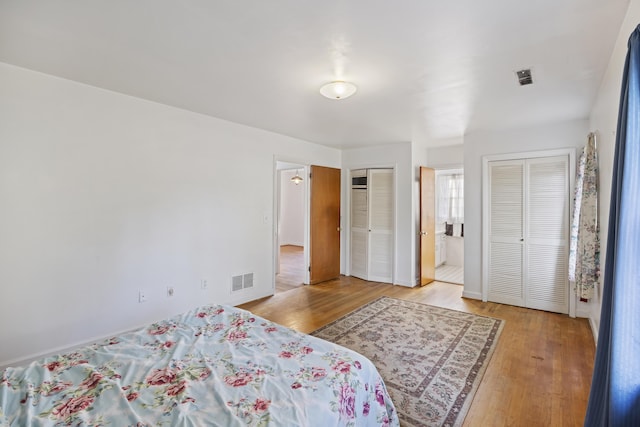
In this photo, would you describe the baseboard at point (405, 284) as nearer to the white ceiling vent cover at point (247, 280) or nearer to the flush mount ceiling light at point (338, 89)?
the white ceiling vent cover at point (247, 280)

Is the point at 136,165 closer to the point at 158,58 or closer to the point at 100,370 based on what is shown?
the point at 158,58

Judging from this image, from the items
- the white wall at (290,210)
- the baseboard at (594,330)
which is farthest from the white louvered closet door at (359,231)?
the white wall at (290,210)

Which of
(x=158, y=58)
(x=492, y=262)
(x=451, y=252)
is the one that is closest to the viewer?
(x=158, y=58)

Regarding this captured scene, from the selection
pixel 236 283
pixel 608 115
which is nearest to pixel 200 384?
pixel 236 283

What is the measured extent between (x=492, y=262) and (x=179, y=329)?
4.14 m

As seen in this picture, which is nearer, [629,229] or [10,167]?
[629,229]

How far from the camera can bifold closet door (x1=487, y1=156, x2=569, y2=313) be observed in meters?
3.83

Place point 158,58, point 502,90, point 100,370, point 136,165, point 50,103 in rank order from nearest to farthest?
1. point 100,370
2. point 158,58
3. point 50,103
4. point 502,90
5. point 136,165

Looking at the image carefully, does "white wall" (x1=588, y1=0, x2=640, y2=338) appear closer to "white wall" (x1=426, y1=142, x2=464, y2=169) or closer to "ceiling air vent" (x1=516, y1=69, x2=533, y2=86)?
"ceiling air vent" (x1=516, y1=69, x2=533, y2=86)

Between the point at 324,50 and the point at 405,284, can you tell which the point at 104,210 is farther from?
the point at 405,284

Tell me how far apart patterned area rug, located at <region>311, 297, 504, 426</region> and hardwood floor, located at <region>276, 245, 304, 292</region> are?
160 centimetres

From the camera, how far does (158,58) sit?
89.1 inches

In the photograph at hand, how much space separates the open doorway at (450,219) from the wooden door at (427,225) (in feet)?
4.66

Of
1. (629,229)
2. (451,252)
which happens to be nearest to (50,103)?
(629,229)
